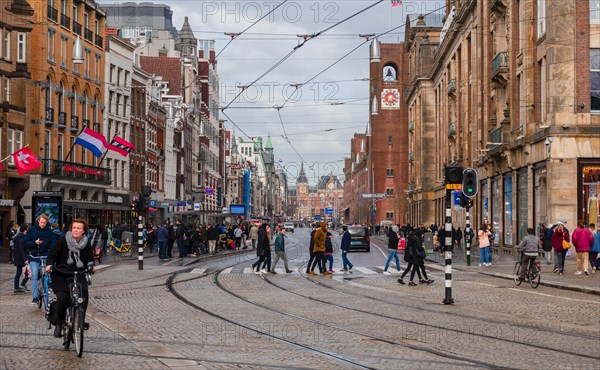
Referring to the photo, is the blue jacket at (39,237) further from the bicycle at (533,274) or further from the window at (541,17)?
the window at (541,17)

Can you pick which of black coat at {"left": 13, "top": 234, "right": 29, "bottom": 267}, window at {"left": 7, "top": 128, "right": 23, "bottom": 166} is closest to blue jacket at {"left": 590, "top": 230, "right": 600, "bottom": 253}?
black coat at {"left": 13, "top": 234, "right": 29, "bottom": 267}

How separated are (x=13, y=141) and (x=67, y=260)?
39155mm

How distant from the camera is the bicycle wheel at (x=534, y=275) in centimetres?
2581

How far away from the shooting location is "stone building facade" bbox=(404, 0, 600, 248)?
37906mm

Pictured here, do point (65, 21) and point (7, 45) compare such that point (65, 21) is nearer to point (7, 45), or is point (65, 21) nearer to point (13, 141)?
point (7, 45)

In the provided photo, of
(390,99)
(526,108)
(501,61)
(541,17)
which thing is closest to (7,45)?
(501,61)

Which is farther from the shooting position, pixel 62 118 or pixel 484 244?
pixel 62 118

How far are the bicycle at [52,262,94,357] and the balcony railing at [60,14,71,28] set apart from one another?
46.8m

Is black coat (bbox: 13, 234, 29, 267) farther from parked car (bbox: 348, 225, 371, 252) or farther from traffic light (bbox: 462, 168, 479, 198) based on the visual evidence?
parked car (bbox: 348, 225, 371, 252)

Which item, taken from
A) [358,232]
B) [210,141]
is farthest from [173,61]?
[358,232]

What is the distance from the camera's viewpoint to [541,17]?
4103 centimetres

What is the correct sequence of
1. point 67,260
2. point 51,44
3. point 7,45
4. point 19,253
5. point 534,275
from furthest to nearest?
point 51,44 < point 7,45 < point 534,275 < point 19,253 < point 67,260

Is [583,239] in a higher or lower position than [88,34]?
lower

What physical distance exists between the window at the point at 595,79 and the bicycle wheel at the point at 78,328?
3029 centimetres
